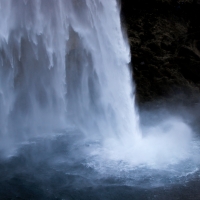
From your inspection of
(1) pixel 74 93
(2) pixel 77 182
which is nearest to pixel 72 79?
(1) pixel 74 93

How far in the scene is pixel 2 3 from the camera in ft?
49.4

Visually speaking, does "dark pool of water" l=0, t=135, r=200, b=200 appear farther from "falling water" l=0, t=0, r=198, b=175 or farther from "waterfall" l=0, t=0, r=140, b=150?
"waterfall" l=0, t=0, r=140, b=150

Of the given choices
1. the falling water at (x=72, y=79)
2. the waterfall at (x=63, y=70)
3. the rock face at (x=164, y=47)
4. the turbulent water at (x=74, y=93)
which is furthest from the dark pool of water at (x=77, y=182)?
the rock face at (x=164, y=47)

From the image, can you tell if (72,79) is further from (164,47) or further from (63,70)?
(164,47)

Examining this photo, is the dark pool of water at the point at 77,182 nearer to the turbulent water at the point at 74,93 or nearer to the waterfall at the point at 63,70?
the turbulent water at the point at 74,93

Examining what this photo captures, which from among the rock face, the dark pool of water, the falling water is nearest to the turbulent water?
the falling water

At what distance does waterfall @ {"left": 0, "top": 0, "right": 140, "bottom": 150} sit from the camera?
1555 centimetres

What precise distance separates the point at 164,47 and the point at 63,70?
16.3ft

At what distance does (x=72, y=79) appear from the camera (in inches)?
699

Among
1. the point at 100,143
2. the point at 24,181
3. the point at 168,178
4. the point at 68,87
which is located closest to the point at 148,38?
the point at 68,87

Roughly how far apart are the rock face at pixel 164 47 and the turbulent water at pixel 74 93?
129cm

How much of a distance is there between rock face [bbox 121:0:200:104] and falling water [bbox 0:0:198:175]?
1.41 meters

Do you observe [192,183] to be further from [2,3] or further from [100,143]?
[2,3]

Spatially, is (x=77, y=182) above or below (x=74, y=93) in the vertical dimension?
below
